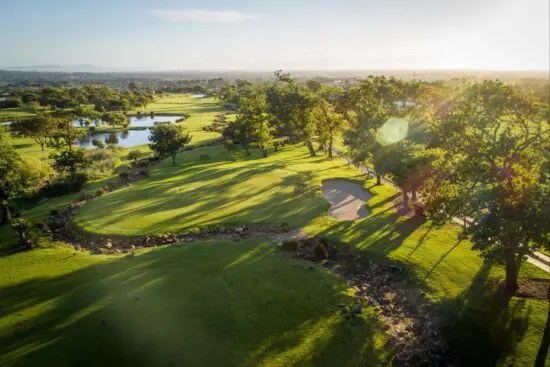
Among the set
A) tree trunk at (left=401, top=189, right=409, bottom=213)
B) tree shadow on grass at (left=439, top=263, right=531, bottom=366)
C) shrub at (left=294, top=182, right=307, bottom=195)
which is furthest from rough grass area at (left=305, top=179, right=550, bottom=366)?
shrub at (left=294, top=182, right=307, bottom=195)

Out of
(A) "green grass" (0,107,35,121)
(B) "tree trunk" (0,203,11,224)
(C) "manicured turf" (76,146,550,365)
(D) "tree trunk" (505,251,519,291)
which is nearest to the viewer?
(C) "manicured turf" (76,146,550,365)

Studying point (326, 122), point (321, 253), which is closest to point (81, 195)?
point (321, 253)

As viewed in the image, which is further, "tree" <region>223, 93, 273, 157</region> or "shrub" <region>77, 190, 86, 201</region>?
"tree" <region>223, 93, 273, 157</region>

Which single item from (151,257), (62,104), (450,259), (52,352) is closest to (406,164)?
(450,259)

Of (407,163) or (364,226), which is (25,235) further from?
(407,163)

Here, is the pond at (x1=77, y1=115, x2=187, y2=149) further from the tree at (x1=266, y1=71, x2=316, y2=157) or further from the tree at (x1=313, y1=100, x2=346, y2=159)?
the tree at (x1=313, y1=100, x2=346, y2=159)

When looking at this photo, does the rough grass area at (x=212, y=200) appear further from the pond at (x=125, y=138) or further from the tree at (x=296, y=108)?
the pond at (x=125, y=138)
